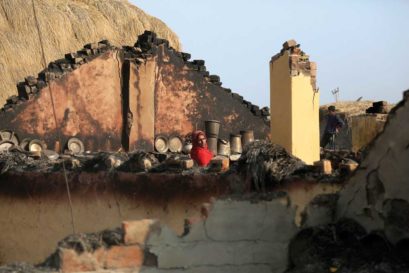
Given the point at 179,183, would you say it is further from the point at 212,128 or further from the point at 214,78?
the point at 214,78

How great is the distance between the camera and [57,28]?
26344mm

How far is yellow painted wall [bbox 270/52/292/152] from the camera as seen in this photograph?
11.9 metres

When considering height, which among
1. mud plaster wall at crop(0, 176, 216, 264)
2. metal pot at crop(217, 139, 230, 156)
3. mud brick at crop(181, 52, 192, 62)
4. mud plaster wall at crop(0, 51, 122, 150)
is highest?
mud brick at crop(181, 52, 192, 62)

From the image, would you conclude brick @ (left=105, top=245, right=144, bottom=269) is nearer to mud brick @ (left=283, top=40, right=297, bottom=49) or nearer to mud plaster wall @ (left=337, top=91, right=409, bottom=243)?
mud plaster wall @ (left=337, top=91, right=409, bottom=243)

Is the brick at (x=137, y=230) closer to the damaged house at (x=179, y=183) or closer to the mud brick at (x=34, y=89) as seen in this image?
the damaged house at (x=179, y=183)

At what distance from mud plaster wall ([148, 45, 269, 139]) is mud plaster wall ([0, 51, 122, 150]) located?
41.4 inches

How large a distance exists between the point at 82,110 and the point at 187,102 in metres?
2.62

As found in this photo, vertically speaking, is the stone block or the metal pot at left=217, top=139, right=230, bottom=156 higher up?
the metal pot at left=217, top=139, right=230, bottom=156

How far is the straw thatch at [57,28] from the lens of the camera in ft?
81.5

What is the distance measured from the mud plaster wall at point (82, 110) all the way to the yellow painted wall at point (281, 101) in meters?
5.46

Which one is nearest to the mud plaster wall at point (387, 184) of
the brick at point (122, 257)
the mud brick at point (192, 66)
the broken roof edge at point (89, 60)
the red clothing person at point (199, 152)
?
the brick at point (122, 257)

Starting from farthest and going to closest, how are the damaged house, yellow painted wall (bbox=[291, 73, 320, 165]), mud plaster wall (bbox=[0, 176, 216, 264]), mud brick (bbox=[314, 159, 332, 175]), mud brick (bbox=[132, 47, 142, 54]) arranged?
mud brick (bbox=[132, 47, 142, 54]) → yellow painted wall (bbox=[291, 73, 320, 165]) → mud plaster wall (bbox=[0, 176, 216, 264]) → mud brick (bbox=[314, 159, 332, 175]) → the damaged house

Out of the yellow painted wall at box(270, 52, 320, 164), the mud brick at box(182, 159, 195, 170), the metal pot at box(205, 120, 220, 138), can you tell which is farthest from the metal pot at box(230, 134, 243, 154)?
the mud brick at box(182, 159, 195, 170)

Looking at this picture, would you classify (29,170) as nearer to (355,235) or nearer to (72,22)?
(355,235)
